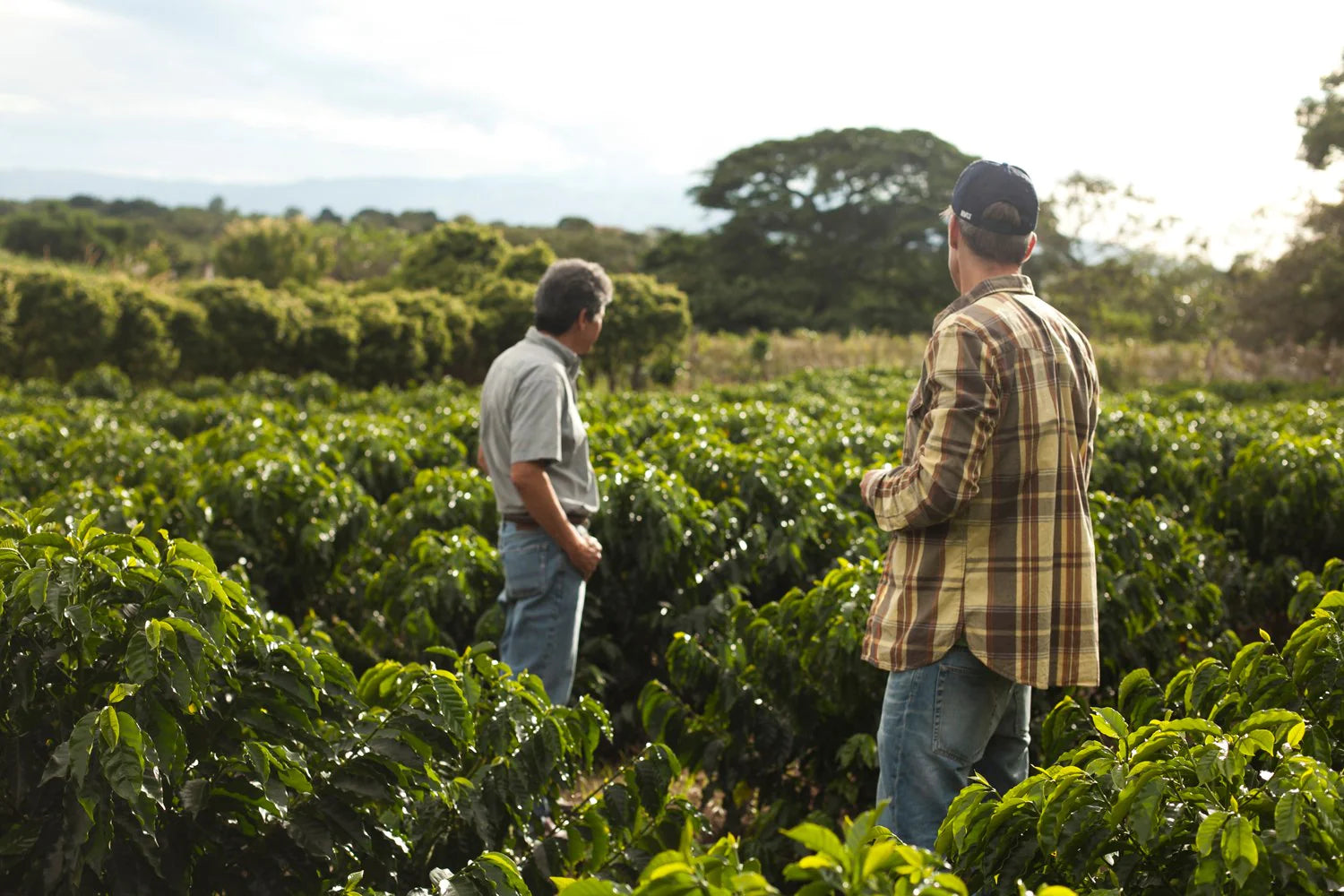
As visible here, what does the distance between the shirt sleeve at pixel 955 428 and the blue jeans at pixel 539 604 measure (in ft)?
5.25

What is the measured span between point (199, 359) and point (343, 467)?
513 inches

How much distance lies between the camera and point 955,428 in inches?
86.0

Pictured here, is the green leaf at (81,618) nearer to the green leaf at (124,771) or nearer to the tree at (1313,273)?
the green leaf at (124,771)

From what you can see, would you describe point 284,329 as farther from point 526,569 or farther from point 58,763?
point 58,763

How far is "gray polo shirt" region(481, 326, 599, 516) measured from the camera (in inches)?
133

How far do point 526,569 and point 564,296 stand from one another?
36.9 inches

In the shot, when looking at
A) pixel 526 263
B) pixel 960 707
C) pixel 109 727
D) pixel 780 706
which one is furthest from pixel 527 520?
pixel 526 263

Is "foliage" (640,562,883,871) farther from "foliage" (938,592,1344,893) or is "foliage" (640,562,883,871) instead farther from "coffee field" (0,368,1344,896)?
"foliage" (938,592,1344,893)

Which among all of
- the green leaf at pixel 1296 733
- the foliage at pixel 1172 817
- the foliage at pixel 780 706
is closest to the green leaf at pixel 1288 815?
the foliage at pixel 1172 817

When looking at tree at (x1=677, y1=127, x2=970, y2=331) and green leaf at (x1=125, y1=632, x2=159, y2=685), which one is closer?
green leaf at (x1=125, y1=632, x2=159, y2=685)

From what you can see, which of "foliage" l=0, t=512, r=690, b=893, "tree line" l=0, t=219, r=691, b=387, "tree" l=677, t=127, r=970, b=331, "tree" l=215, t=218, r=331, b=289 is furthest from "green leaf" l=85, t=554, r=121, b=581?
"tree" l=677, t=127, r=970, b=331

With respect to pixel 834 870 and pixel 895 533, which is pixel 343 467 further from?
pixel 834 870

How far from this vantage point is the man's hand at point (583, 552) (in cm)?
345

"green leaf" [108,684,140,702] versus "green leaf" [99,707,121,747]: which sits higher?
"green leaf" [108,684,140,702]
